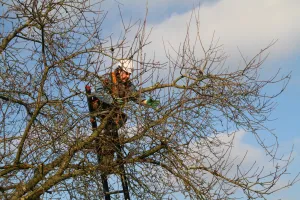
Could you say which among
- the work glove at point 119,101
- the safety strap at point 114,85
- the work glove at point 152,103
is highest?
the safety strap at point 114,85

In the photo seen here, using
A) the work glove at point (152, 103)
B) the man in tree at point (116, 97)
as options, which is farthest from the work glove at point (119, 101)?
the work glove at point (152, 103)

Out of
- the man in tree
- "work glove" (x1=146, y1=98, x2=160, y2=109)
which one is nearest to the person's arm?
the man in tree

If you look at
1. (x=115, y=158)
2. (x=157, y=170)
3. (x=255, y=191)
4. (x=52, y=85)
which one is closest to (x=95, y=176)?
(x=115, y=158)

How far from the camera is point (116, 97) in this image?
6.74m

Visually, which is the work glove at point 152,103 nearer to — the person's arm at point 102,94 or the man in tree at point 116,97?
the man in tree at point 116,97

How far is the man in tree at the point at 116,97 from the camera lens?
667 cm

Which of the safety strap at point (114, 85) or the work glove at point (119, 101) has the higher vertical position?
the safety strap at point (114, 85)

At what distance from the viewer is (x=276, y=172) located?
277 inches

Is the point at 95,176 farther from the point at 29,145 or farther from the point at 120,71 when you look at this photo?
the point at 120,71

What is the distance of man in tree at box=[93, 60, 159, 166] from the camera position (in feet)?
21.9

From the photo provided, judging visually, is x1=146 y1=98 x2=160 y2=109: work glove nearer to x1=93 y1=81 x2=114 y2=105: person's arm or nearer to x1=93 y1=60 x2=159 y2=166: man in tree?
x1=93 y1=60 x2=159 y2=166: man in tree

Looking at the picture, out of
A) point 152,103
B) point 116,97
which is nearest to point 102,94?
point 116,97

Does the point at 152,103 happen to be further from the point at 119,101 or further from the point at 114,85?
the point at 114,85

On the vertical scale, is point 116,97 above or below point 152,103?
above
